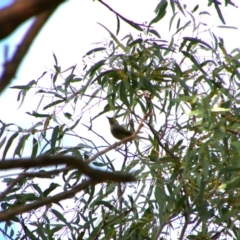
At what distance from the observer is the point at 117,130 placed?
10.5ft

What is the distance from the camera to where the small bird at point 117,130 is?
3.11 m

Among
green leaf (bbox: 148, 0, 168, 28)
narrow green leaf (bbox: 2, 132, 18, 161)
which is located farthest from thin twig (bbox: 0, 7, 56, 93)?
green leaf (bbox: 148, 0, 168, 28)

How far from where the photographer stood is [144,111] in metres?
2.85

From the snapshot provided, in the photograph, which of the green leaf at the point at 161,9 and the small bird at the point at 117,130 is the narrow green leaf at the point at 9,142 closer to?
the small bird at the point at 117,130

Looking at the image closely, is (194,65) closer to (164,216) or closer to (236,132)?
(236,132)

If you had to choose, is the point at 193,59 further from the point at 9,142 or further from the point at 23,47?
the point at 23,47

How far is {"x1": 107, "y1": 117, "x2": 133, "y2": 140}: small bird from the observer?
10.2 ft

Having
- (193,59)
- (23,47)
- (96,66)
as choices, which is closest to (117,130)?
(96,66)

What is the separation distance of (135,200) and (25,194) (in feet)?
1.60

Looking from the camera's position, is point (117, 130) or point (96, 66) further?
point (117, 130)

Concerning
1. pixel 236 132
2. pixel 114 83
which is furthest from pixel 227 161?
pixel 114 83

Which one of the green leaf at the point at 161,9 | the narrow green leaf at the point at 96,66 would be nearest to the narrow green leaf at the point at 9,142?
the narrow green leaf at the point at 96,66

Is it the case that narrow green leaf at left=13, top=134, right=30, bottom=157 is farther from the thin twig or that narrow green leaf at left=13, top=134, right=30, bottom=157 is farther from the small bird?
the thin twig

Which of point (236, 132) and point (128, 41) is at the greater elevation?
point (128, 41)
